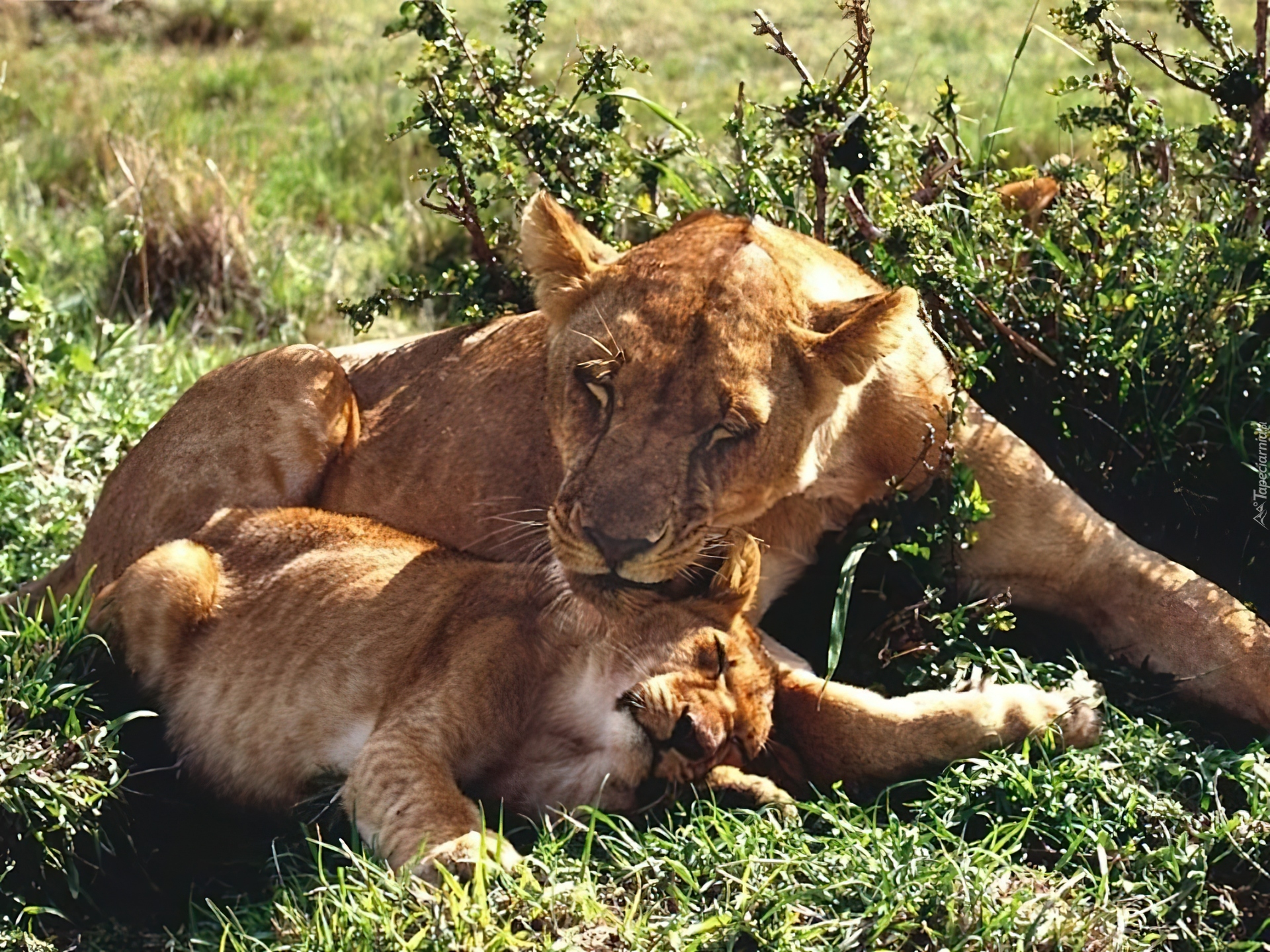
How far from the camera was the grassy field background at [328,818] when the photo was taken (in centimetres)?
309

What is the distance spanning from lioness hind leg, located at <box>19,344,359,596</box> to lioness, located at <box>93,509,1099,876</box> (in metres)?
0.31

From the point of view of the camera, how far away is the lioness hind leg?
4512 millimetres

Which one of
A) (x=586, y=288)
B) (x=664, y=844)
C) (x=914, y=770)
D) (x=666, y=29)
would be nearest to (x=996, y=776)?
(x=914, y=770)

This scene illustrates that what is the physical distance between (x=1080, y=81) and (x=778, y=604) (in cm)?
182

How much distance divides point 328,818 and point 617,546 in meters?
1.00

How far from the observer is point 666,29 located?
1197cm

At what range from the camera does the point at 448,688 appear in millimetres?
3576

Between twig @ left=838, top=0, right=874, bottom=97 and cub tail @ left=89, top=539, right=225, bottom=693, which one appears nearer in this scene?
cub tail @ left=89, top=539, right=225, bottom=693

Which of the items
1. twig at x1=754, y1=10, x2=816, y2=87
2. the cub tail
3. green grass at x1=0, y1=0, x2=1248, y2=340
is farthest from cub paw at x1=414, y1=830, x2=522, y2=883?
green grass at x1=0, y1=0, x2=1248, y2=340

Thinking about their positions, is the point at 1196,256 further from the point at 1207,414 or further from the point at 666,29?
the point at 666,29

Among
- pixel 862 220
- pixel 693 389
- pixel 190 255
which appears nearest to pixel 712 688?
pixel 693 389

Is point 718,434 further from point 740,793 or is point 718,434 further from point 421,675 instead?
point 421,675

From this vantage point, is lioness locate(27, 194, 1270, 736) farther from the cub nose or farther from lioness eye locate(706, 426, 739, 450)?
the cub nose

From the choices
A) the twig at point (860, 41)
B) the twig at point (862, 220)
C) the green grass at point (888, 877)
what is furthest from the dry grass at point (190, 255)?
the green grass at point (888, 877)
